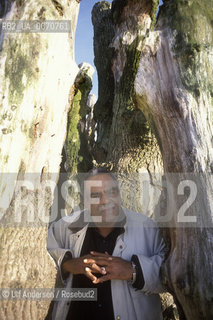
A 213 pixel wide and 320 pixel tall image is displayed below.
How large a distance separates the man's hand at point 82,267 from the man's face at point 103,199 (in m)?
0.41

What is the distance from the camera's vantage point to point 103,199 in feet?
8.40

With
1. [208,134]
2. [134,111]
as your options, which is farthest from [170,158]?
Answer: [134,111]

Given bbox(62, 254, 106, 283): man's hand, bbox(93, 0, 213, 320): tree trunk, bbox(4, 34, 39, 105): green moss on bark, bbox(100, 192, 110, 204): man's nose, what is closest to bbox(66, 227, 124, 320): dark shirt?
bbox(62, 254, 106, 283): man's hand

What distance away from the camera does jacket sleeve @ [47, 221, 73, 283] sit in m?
2.30

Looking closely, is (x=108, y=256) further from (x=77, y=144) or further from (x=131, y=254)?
(x=77, y=144)

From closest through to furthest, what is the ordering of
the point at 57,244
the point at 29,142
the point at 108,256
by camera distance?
the point at 29,142
the point at 108,256
the point at 57,244

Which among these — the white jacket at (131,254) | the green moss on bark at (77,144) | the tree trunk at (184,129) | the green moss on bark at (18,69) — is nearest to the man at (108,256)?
the white jacket at (131,254)

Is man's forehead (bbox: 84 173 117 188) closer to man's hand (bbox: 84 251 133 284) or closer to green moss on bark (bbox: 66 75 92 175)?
man's hand (bbox: 84 251 133 284)

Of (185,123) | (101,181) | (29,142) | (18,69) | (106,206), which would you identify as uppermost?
(18,69)

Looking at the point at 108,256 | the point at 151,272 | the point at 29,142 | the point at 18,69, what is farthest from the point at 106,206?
the point at 18,69

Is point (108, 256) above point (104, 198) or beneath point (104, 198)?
beneath

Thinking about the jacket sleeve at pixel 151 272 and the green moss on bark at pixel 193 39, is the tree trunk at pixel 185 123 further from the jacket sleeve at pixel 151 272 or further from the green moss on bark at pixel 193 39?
the jacket sleeve at pixel 151 272

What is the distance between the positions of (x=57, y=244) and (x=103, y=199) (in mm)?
566

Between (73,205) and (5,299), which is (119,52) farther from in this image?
(5,299)
